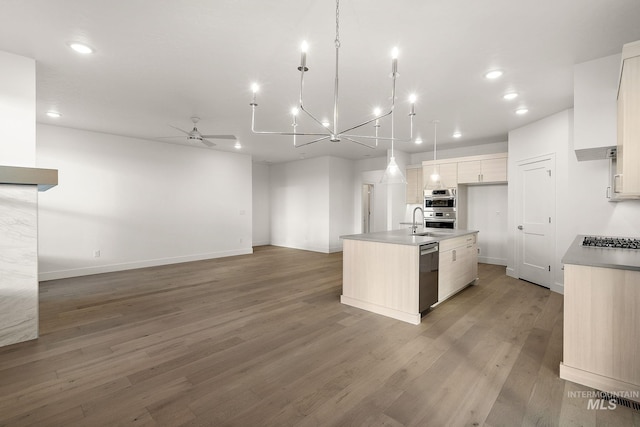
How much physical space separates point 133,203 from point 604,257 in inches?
294

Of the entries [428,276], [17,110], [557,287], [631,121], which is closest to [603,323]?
[631,121]

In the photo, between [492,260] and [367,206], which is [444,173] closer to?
[492,260]

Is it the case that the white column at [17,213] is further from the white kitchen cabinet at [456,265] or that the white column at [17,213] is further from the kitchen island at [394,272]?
the white kitchen cabinet at [456,265]

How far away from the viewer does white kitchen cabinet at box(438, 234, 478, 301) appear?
396 centimetres

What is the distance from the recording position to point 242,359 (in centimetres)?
253

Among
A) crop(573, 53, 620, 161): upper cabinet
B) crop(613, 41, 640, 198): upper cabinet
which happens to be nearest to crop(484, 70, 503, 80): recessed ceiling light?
crop(573, 53, 620, 161): upper cabinet

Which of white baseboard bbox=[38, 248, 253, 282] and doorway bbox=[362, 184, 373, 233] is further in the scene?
doorway bbox=[362, 184, 373, 233]

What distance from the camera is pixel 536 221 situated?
502 cm

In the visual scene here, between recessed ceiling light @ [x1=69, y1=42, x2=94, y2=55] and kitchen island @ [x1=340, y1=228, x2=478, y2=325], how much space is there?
3434 millimetres

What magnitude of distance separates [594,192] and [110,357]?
5.90 metres

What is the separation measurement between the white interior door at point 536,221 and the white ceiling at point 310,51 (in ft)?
3.66

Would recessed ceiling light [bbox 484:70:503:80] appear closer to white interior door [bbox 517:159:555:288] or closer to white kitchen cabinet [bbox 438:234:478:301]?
white kitchen cabinet [bbox 438:234:478:301]

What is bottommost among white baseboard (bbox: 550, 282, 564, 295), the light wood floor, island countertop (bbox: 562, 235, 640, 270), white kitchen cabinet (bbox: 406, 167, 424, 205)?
the light wood floor

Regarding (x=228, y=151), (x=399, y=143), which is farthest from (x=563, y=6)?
(x=228, y=151)
